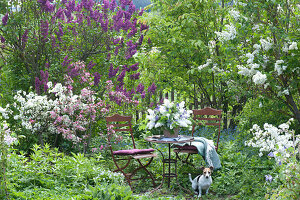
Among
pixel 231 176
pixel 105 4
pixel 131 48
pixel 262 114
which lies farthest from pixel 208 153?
pixel 105 4

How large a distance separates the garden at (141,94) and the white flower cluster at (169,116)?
0.06ft

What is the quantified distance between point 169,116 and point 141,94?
1.98 metres

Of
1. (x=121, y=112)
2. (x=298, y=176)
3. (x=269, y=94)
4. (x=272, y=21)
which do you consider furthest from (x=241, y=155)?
(x=298, y=176)

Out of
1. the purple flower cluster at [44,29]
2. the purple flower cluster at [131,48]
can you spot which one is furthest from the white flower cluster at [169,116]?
the purple flower cluster at [44,29]

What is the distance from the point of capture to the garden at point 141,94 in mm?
3859

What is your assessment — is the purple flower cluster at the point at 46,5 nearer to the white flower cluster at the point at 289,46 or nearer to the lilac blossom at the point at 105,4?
the lilac blossom at the point at 105,4

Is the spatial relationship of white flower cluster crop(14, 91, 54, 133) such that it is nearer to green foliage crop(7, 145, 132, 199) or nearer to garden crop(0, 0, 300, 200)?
garden crop(0, 0, 300, 200)

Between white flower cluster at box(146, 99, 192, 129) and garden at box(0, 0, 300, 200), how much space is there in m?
0.02

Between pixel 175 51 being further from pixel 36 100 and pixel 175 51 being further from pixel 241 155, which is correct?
pixel 36 100

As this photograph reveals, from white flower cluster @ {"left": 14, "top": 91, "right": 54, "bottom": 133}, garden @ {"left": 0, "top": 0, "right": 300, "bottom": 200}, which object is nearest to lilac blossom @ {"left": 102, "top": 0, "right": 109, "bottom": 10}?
garden @ {"left": 0, "top": 0, "right": 300, "bottom": 200}

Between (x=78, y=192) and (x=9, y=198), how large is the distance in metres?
0.65

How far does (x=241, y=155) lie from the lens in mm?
5711

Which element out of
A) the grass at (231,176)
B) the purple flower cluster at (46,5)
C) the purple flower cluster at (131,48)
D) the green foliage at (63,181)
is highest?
the purple flower cluster at (46,5)

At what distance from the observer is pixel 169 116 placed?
16.2ft
